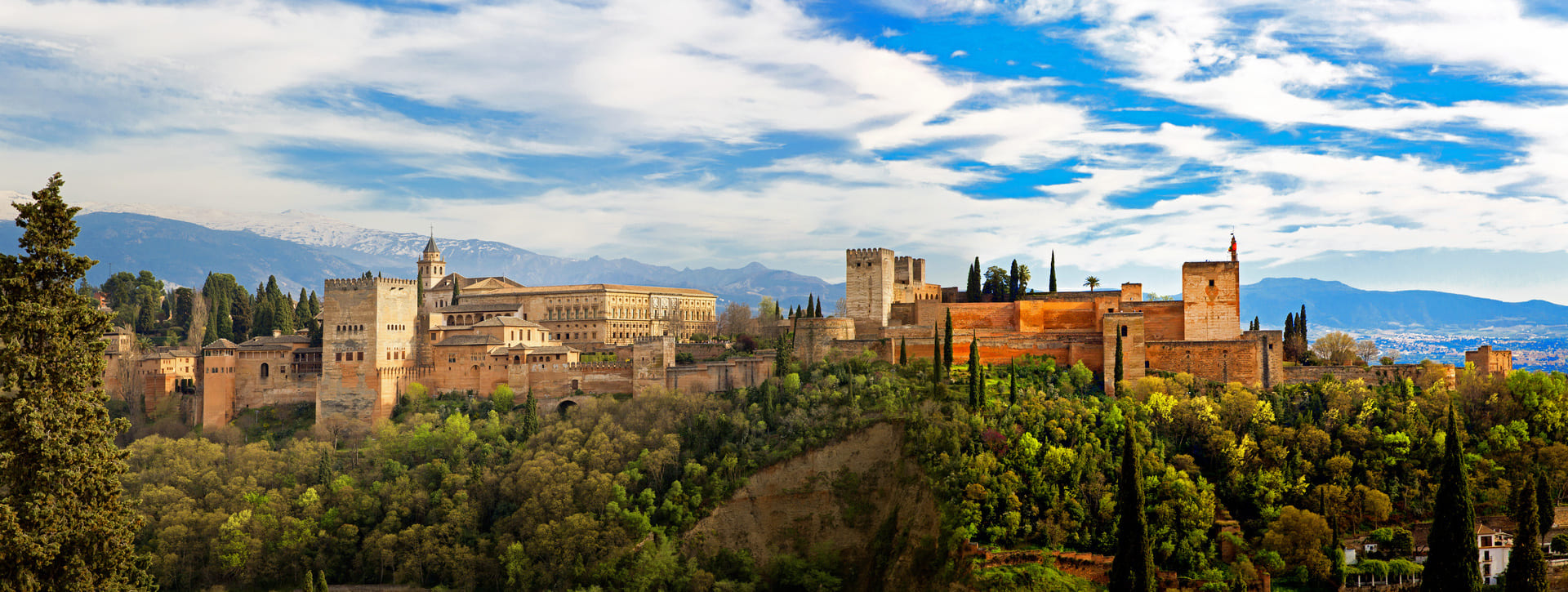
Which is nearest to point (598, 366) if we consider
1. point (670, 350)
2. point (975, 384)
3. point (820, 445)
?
point (670, 350)

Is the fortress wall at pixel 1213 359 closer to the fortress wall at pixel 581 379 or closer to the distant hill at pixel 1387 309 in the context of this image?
the fortress wall at pixel 581 379

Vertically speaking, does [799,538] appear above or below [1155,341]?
below

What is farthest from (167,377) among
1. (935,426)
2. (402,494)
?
(935,426)

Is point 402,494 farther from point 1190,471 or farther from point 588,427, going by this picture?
point 1190,471

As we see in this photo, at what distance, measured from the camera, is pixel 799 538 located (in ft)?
142

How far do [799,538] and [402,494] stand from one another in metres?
16.9

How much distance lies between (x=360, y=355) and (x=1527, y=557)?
4778 cm

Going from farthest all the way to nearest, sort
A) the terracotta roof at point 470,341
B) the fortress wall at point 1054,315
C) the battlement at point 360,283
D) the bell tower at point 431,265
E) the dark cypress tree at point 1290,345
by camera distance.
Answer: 1. the bell tower at point 431,265
2. the terracotta roof at point 470,341
3. the battlement at point 360,283
4. the fortress wall at point 1054,315
5. the dark cypress tree at point 1290,345

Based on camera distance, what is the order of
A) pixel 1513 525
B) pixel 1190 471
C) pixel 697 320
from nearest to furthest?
pixel 1513 525, pixel 1190 471, pixel 697 320

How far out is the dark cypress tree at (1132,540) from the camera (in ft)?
92.6

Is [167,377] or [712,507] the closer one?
[712,507]

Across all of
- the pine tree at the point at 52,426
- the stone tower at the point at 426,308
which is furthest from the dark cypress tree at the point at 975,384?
the pine tree at the point at 52,426

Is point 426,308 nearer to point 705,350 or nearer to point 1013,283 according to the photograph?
point 705,350

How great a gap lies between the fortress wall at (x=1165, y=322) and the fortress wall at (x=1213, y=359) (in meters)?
1.38
